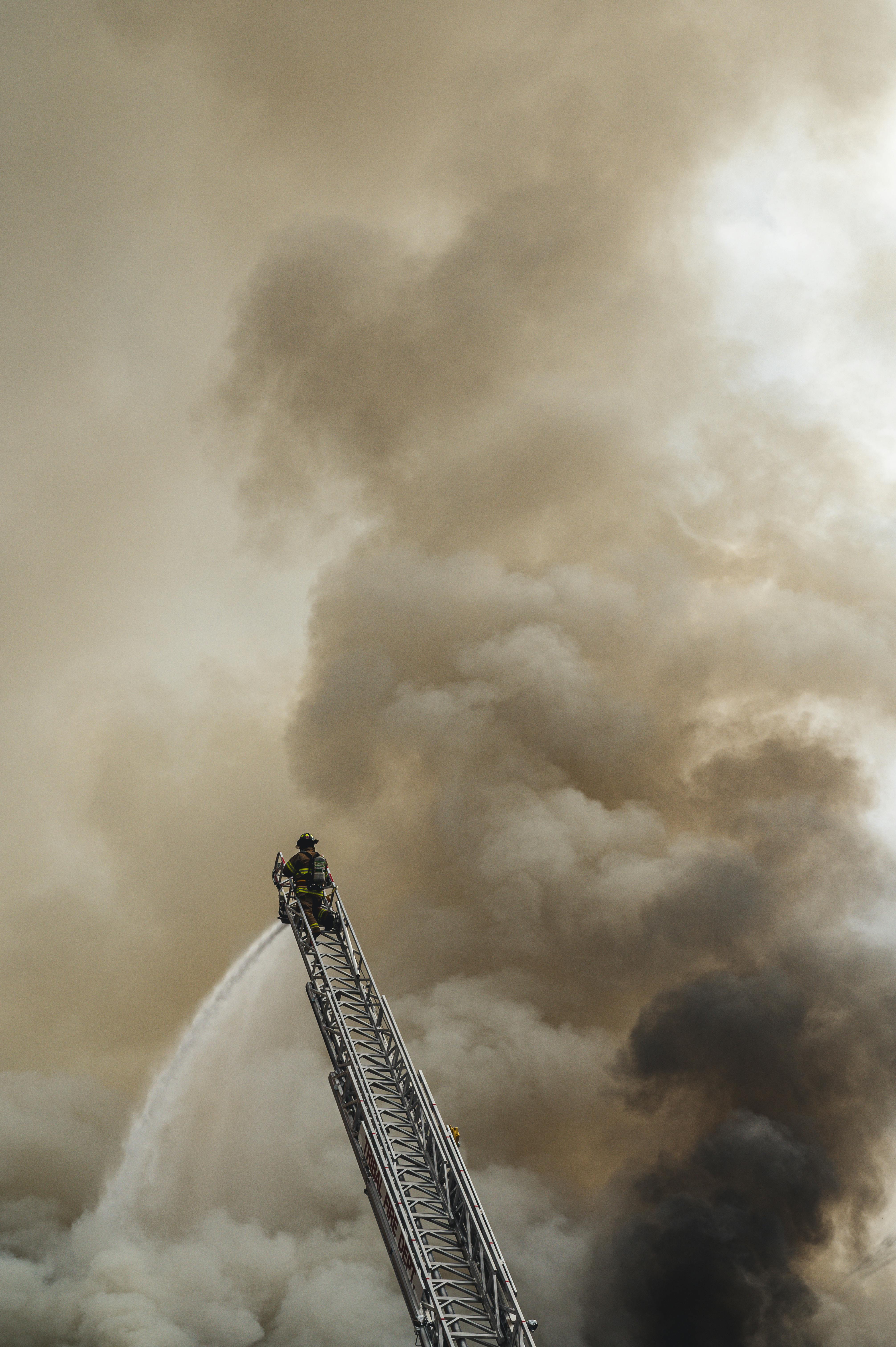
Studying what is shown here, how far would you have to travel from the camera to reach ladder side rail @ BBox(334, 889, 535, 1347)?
25453 millimetres

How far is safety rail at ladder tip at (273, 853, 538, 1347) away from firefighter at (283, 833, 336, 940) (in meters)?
0.20

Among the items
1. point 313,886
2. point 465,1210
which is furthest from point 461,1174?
point 313,886

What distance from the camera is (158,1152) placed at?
142 feet

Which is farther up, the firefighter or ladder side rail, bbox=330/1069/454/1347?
the firefighter

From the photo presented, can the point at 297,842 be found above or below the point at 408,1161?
above

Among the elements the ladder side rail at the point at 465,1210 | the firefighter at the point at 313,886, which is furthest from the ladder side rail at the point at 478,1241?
the firefighter at the point at 313,886

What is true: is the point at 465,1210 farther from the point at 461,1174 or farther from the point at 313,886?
the point at 313,886

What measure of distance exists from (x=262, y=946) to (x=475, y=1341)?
53.2ft

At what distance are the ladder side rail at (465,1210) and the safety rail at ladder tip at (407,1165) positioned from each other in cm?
3

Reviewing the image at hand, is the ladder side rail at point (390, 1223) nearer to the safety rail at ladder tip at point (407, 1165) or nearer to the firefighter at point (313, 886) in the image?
the safety rail at ladder tip at point (407, 1165)

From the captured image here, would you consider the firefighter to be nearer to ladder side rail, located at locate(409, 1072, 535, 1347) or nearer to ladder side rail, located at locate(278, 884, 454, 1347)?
ladder side rail, located at locate(278, 884, 454, 1347)

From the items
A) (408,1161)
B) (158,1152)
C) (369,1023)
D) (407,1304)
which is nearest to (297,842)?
(369,1023)

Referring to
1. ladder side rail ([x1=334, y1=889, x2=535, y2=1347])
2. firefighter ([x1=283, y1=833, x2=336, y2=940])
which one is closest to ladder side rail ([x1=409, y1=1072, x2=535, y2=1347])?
ladder side rail ([x1=334, y1=889, x2=535, y2=1347])

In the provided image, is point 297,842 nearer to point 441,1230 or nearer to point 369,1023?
point 369,1023
